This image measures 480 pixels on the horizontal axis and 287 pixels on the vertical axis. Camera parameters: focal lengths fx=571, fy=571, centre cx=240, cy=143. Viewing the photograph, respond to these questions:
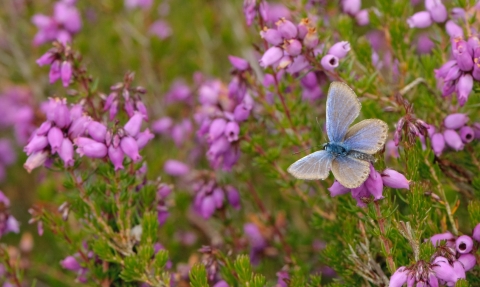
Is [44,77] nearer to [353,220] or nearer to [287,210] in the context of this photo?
[287,210]

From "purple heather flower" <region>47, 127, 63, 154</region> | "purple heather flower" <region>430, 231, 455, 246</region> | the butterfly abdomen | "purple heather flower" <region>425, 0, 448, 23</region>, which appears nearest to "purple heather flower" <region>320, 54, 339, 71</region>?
the butterfly abdomen

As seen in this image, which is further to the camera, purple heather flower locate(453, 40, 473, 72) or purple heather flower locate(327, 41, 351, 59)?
purple heather flower locate(327, 41, 351, 59)

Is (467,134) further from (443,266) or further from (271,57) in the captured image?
(271,57)

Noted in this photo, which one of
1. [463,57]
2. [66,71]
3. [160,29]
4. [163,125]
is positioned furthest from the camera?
[160,29]

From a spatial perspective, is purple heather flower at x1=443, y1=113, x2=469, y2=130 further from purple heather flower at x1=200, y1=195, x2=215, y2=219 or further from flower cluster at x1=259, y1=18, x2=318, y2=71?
purple heather flower at x1=200, y1=195, x2=215, y2=219

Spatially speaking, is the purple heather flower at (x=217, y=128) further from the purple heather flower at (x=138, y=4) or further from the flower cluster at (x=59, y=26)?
the purple heather flower at (x=138, y=4)

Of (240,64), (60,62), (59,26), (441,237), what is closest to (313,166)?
(441,237)

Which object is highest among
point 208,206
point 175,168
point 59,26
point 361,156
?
point 59,26
